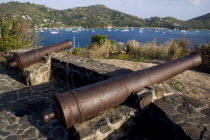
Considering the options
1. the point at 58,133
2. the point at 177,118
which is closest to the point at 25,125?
the point at 58,133

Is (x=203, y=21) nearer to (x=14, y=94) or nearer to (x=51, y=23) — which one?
(x=51, y=23)

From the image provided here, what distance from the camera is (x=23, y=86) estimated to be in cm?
522

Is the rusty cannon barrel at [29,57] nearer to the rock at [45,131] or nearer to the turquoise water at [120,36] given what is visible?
the rock at [45,131]

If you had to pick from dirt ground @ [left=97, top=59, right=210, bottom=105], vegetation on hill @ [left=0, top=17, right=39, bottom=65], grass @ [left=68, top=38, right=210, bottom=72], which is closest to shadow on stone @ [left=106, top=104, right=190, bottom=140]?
dirt ground @ [left=97, top=59, right=210, bottom=105]

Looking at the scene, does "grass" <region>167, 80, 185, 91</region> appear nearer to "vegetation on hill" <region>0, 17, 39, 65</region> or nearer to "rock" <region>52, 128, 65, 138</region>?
"rock" <region>52, 128, 65, 138</region>

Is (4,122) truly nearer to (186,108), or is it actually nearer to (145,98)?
(145,98)

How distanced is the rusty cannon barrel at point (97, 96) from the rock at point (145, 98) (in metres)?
0.18

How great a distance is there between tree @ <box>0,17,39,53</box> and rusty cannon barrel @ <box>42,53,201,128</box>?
7.67 meters

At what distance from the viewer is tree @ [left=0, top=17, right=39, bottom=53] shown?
333 inches

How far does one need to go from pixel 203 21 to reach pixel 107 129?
11917 centimetres

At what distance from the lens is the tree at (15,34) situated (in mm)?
8448

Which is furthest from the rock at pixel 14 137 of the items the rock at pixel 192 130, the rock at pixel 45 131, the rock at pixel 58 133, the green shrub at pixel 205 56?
the green shrub at pixel 205 56

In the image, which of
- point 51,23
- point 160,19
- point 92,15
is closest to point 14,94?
point 51,23

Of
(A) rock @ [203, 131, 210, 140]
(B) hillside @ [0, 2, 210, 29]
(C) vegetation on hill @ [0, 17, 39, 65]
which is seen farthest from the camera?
(B) hillside @ [0, 2, 210, 29]
